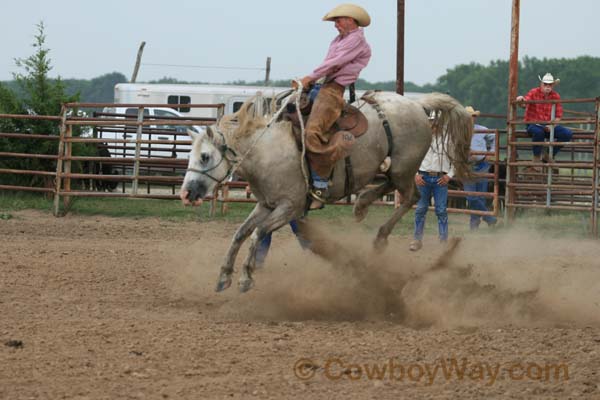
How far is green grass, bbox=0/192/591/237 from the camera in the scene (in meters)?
13.1

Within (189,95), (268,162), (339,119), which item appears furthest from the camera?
(189,95)

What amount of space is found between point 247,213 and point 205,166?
23.9 feet

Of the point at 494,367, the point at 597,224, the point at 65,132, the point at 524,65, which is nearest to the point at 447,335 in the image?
the point at 494,367

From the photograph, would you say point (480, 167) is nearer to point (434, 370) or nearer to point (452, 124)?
point (452, 124)

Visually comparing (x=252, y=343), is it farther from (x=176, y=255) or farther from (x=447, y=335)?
(x=176, y=255)

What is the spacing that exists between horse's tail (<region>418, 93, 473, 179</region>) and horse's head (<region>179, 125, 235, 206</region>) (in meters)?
2.50

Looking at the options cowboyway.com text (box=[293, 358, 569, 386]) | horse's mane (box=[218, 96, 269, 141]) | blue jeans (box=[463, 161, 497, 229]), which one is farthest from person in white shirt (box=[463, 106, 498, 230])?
cowboyway.com text (box=[293, 358, 569, 386])

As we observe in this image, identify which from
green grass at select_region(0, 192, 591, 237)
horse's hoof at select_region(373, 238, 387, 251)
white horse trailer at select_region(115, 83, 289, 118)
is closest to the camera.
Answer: horse's hoof at select_region(373, 238, 387, 251)

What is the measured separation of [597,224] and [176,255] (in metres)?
6.05

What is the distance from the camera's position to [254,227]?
7199 millimetres

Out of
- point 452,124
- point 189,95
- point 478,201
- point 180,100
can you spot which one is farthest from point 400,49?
point 180,100

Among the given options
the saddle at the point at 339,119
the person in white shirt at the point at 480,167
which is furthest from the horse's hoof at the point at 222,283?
the person in white shirt at the point at 480,167

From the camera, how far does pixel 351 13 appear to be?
7.36 m

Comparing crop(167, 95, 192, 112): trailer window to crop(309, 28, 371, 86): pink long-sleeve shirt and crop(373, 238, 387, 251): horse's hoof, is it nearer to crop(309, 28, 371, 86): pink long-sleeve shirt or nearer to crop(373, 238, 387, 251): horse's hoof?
crop(373, 238, 387, 251): horse's hoof
